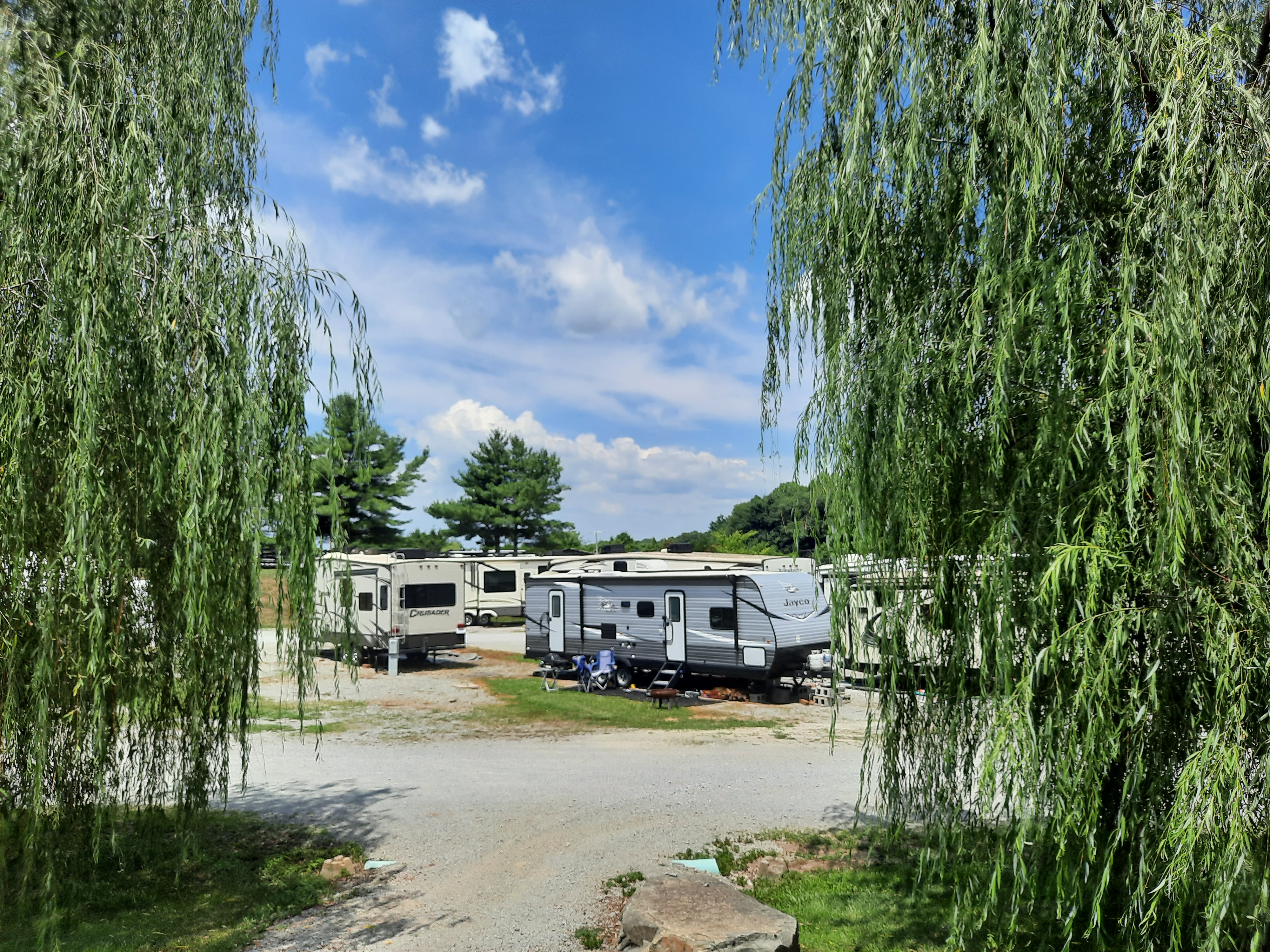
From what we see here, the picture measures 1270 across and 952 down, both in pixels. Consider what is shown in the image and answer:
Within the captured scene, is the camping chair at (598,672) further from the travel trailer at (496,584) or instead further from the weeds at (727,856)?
the travel trailer at (496,584)

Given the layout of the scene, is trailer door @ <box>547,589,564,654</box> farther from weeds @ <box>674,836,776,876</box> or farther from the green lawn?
weeds @ <box>674,836,776,876</box>

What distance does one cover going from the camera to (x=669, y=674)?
15.2m

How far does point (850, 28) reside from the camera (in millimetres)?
4770

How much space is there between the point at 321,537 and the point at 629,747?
23.0 feet

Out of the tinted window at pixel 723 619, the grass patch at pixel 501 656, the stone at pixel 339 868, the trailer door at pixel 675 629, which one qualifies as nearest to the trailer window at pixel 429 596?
the grass patch at pixel 501 656

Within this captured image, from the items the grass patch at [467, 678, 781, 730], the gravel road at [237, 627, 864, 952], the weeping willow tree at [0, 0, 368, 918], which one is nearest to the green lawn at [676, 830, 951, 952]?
the gravel road at [237, 627, 864, 952]

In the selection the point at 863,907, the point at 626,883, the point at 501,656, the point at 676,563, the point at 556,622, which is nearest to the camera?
the point at 863,907

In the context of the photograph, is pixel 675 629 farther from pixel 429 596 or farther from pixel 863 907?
pixel 863 907

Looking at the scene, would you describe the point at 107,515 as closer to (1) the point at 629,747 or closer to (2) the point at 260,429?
(2) the point at 260,429

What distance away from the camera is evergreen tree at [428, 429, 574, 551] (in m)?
42.8

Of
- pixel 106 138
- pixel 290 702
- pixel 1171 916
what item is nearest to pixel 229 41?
pixel 106 138

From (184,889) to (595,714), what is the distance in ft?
26.1

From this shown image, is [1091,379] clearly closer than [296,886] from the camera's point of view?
Yes

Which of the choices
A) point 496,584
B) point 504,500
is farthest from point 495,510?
point 496,584
